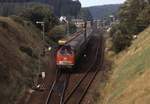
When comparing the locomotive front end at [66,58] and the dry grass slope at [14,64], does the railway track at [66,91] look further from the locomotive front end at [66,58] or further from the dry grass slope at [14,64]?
the dry grass slope at [14,64]

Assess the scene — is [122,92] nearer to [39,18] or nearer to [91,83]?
[91,83]

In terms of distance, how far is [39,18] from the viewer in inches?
4001

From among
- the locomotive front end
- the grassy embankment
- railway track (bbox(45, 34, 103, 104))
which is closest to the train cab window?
the locomotive front end

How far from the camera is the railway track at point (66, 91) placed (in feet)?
125

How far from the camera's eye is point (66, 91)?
42125 millimetres

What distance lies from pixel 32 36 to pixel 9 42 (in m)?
23.3

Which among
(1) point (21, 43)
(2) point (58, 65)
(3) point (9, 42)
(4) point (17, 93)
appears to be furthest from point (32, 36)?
(4) point (17, 93)

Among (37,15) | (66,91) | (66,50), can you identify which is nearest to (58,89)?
(66,91)

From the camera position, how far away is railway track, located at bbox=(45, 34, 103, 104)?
38188mm

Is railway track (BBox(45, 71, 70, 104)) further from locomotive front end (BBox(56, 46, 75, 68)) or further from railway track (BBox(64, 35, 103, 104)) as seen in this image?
locomotive front end (BBox(56, 46, 75, 68))

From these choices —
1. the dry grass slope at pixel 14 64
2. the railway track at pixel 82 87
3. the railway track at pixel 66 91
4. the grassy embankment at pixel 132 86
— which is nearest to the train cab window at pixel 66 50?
the railway track at pixel 66 91

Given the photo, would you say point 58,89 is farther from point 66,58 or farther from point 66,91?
point 66,58

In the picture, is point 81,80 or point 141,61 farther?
point 81,80

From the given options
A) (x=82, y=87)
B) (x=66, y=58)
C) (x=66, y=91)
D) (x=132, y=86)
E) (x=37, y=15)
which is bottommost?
(x=82, y=87)
